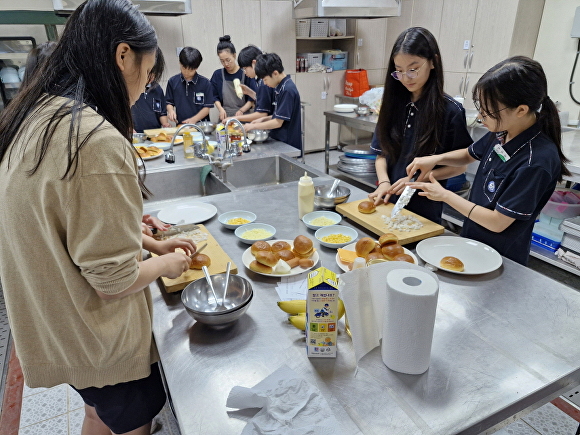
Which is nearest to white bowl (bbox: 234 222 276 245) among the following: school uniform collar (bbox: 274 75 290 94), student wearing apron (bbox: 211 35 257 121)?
school uniform collar (bbox: 274 75 290 94)

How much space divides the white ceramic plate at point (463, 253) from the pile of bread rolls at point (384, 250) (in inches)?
3.8

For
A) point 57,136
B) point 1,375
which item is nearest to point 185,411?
point 57,136

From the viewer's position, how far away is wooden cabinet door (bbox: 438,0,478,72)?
483cm

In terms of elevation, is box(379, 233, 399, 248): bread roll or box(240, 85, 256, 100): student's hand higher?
box(240, 85, 256, 100): student's hand

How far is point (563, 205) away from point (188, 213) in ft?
9.13

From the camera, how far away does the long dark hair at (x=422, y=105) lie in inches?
71.7

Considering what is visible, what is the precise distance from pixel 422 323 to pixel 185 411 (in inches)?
22.0

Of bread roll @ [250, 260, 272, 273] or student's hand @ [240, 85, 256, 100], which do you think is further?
student's hand @ [240, 85, 256, 100]

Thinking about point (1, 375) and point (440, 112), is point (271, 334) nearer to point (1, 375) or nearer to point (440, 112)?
point (440, 112)

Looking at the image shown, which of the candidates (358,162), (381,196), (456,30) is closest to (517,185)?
(381,196)

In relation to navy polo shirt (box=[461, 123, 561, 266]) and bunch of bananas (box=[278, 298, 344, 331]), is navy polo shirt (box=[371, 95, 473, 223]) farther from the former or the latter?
bunch of bananas (box=[278, 298, 344, 331])

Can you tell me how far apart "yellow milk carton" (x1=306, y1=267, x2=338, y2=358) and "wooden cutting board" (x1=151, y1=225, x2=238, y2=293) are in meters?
0.44

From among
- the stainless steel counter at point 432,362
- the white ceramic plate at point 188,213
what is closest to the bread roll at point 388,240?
the stainless steel counter at point 432,362

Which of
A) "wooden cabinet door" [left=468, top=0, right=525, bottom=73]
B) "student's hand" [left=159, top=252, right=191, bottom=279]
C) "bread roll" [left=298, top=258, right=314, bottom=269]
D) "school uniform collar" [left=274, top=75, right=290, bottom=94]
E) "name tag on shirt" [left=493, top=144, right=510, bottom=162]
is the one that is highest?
"wooden cabinet door" [left=468, top=0, right=525, bottom=73]
